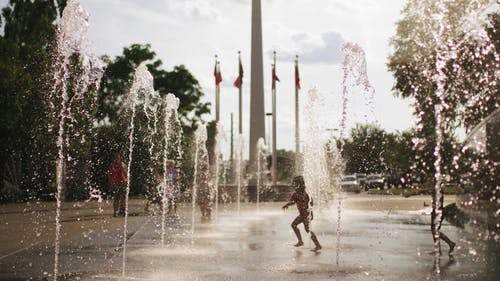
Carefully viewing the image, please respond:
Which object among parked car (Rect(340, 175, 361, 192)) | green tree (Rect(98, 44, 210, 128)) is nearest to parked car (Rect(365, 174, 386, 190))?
parked car (Rect(340, 175, 361, 192))

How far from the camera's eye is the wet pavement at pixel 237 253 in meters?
7.96

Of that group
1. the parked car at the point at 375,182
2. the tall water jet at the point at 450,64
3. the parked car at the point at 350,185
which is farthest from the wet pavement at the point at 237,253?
the parked car at the point at 375,182

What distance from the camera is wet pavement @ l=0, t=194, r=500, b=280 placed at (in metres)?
7.96

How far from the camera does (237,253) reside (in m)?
10.1

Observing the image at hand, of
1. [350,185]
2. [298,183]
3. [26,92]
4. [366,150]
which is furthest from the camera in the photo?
[366,150]

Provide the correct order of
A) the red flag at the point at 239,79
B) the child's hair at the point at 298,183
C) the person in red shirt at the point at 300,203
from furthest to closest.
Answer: the red flag at the point at 239,79 < the child's hair at the point at 298,183 < the person in red shirt at the point at 300,203

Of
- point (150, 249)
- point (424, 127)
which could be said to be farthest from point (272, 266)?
point (424, 127)

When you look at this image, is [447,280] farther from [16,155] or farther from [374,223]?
[16,155]

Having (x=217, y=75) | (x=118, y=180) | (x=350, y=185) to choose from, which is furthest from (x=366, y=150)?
(x=118, y=180)

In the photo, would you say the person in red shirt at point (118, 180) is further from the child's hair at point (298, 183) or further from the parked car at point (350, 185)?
the parked car at point (350, 185)

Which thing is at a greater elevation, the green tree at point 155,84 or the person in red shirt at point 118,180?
the green tree at point 155,84

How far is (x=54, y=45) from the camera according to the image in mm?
32281

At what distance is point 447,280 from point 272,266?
7.33 feet

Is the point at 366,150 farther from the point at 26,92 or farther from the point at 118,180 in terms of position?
the point at 118,180
